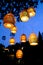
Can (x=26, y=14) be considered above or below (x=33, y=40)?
above

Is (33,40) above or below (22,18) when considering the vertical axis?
below

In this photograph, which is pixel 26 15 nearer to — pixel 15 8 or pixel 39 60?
pixel 15 8

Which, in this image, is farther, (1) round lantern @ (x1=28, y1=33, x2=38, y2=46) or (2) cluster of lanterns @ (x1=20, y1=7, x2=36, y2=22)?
(1) round lantern @ (x1=28, y1=33, x2=38, y2=46)

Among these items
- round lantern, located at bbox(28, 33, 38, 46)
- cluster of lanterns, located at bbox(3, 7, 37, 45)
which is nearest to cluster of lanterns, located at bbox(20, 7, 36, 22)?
cluster of lanterns, located at bbox(3, 7, 37, 45)

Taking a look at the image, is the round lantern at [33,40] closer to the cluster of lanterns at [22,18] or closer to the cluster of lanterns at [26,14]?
the cluster of lanterns at [22,18]

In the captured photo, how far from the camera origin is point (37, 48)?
60.6 feet

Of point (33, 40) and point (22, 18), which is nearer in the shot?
point (22, 18)

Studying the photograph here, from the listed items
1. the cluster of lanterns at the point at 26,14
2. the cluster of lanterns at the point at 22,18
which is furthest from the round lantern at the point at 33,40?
the cluster of lanterns at the point at 26,14

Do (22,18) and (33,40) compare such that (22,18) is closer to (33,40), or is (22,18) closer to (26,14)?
(26,14)

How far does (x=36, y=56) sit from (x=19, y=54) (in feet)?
22.9

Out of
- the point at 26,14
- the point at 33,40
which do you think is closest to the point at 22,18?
the point at 26,14

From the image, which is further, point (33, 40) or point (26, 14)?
point (33, 40)

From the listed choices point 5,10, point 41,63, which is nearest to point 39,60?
point 41,63

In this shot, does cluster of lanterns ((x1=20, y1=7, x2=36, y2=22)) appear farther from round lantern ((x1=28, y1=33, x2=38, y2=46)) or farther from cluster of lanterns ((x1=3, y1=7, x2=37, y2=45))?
round lantern ((x1=28, y1=33, x2=38, y2=46))
